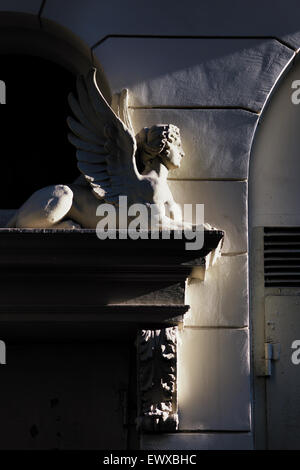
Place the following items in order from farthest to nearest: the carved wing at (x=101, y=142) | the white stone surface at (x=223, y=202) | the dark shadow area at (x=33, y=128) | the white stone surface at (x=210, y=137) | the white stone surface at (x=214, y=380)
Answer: the dark shadow area at (x=33, y=128)
the white stone surface at (x=210, y=137)
the white stone surface at (x=223, y=202)
the carved wing at (x=101, y=142)
the white stone surface at (x=214, y=380)

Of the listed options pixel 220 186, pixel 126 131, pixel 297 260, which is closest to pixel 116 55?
pixel 126 131

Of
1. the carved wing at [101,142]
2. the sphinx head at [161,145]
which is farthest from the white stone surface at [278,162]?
the carved wing at [101,142]

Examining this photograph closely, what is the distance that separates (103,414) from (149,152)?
1975 mm

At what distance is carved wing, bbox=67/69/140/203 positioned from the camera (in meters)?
8.09

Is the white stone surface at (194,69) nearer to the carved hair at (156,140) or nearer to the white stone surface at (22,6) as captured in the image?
the carved hair at (156,140)

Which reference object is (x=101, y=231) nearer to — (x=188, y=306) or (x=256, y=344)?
(x=188, y=306)

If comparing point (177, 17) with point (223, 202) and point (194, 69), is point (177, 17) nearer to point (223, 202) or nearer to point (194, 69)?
point (194, 69)

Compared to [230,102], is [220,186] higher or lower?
lower

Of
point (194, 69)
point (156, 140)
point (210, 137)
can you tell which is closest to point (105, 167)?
point (156, 140)

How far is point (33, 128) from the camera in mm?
8930

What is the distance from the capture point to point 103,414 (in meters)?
8.24

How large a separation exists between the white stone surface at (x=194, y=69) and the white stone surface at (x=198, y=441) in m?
2.49

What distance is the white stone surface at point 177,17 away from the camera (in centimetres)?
861
